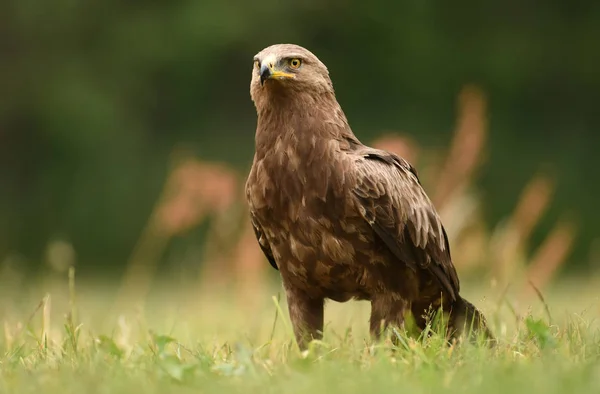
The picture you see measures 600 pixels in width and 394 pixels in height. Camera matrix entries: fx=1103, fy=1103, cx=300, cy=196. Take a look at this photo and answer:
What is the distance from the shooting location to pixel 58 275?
10719 millimetres

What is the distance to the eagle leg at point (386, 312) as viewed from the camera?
357 cm

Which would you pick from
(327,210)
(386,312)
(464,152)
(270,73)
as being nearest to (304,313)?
(386,312)

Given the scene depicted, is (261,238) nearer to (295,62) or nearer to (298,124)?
(298,124)

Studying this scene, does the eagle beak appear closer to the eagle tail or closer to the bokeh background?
the eagle tail

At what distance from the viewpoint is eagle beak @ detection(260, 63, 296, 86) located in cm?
356

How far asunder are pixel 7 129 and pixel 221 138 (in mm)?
3261

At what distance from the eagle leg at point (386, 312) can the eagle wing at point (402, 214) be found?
Result: 0.42ft

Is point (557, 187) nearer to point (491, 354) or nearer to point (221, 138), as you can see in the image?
point (221, 138)

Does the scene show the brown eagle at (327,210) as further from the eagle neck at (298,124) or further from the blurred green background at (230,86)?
the blurred green background at (230,86)

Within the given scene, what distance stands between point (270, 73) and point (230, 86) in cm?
1511

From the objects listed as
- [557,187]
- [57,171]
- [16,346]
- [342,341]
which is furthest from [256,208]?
[57,171]

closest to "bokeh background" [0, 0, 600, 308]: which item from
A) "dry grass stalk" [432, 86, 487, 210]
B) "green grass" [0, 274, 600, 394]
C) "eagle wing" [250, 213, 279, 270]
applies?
"dry grass stalk" [432, 86, 487, 210]

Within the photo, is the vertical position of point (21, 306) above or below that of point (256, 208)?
below

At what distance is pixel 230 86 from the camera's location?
61.0 feet
